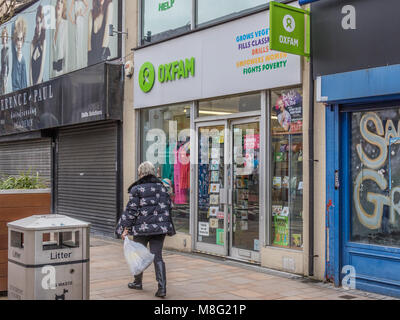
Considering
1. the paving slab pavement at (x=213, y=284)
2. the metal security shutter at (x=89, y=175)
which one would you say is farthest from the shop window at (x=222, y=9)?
the paving slab pavement at (x=213, y=284)

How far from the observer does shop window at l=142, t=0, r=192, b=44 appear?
392 inches

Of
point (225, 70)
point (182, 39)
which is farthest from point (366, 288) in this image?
point (182, 39)

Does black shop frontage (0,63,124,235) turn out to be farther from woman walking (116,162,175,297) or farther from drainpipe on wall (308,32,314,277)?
drainpipe on wall (308,32,314,277)

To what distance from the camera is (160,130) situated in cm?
1063

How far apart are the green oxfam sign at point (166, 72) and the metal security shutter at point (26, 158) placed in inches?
202

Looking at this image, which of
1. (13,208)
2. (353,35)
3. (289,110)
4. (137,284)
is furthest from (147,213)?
(353,35)

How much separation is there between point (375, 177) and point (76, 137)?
8.60m

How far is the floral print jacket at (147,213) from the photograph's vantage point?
628 cm

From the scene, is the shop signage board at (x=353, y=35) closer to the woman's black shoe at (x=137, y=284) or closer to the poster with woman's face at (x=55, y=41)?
the woman's black shoe at (x=137, y=284)

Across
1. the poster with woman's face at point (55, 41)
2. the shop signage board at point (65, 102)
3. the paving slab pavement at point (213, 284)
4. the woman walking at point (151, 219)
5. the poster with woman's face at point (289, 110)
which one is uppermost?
the poster with woman's face at point (55, 41)

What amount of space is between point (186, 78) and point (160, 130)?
1.50 metres

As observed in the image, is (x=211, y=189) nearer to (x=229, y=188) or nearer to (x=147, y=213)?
(x=229, y=188)

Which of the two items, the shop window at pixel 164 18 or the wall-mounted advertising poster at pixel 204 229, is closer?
the wall-mounted advertising poster at pixel 204 229

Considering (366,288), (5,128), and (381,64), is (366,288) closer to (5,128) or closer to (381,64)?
(381,64)
